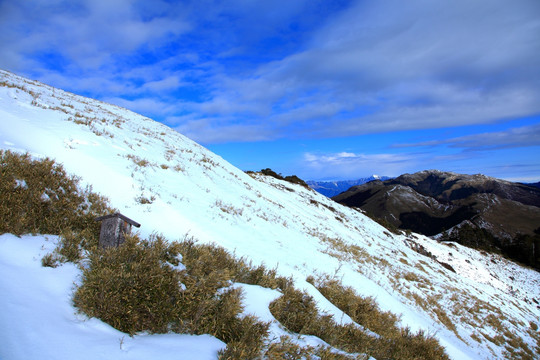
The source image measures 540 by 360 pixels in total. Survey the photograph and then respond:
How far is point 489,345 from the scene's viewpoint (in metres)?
12.8

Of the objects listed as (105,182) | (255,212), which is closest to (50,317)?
(105,182)

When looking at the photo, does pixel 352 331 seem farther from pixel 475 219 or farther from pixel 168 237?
pixel 475 219

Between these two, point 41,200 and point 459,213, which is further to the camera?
point 459,213

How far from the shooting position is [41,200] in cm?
547

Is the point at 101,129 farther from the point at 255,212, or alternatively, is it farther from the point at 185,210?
the point at 255,212

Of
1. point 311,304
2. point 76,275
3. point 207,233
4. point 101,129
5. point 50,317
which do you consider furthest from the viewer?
point 101,129

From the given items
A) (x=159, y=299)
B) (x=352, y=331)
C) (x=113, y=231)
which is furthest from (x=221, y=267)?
(x=352, y=331)

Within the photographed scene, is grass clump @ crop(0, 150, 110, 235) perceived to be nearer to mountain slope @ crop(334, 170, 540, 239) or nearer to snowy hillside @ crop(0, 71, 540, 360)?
snowy hillside @ crop(0, 71, 540, 360)

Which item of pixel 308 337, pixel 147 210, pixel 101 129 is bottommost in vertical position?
→ pixel 308 337

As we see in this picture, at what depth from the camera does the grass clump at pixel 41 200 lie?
479 cm

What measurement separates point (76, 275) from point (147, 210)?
4.34 meters

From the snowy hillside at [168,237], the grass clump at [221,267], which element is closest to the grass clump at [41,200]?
the snowy hillside at [168,237]

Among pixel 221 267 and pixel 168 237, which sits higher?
pixel 168 237

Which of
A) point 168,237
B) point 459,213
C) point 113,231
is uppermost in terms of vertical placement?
point 459,213
